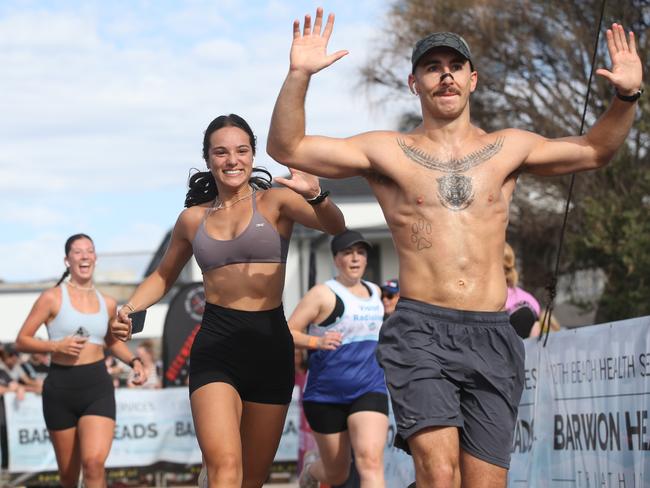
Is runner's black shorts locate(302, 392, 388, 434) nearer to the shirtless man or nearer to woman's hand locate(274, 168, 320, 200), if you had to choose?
woman's hand locate(274, 168, 320, 200)

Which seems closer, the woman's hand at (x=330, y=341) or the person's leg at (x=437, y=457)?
the person's leg at (x=437, y=457)

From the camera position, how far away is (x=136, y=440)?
16.6 m

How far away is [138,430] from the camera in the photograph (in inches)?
656

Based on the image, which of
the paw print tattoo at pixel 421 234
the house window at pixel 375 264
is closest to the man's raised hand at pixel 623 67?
the paw print tattoo at pixel 421 234

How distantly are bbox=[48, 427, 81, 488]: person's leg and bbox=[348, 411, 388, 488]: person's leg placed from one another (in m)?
2.30

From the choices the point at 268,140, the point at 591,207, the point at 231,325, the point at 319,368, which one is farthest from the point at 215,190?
the point at 591,207

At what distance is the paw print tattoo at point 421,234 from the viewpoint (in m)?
5.51

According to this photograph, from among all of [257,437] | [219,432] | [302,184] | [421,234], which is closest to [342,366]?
[257,437]

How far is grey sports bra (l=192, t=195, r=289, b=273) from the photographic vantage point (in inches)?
269

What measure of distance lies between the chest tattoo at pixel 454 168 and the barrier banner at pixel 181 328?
1199 cm

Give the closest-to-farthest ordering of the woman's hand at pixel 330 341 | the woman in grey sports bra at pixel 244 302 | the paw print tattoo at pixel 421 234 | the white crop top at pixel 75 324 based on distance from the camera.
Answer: the paw print tattoo at pixel 421 234
the woman in grey sports bra at pixel 244 302
the woman's hand at pixel 330 341
the white crop top at pixel 75 324

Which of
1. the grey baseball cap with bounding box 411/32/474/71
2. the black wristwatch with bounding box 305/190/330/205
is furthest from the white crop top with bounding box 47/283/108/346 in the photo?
the grey baseball cap with bounding box 411/32/474/71

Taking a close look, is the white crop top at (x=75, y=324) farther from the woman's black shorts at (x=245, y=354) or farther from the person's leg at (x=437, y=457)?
the person's leg at (x=437, y=457)

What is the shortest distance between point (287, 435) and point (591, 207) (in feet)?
35.2
